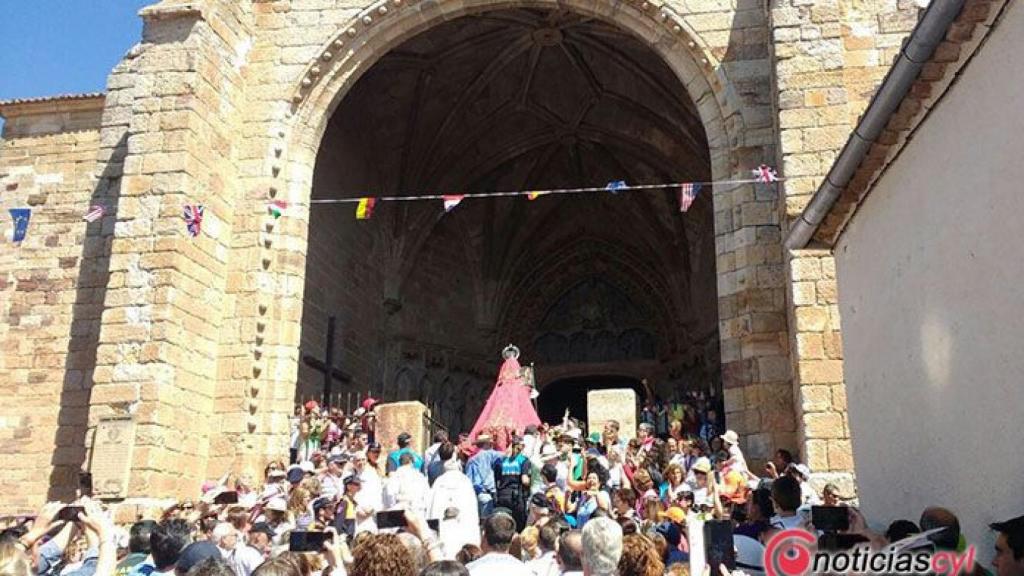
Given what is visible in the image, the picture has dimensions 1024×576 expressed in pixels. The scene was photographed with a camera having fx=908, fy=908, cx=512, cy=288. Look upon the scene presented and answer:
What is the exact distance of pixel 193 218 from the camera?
10.0m

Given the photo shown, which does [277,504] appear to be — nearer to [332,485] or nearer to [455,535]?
[332,485]

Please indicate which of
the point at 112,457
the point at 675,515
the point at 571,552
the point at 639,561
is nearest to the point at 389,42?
the point at 112,457

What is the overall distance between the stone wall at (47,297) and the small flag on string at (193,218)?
7.02ft

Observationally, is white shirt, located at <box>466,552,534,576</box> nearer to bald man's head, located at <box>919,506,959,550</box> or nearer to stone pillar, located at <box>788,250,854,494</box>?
bald man's head, located at <box>919,506,959,550</box>

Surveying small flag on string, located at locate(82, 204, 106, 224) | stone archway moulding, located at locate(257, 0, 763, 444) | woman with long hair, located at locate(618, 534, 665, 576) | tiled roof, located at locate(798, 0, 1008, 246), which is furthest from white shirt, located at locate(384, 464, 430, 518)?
small flag on string, located at locate(82, 204, 106, 224)

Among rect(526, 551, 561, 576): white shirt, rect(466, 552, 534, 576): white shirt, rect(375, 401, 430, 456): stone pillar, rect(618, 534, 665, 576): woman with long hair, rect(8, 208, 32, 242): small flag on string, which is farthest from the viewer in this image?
rect(8, 208, 32, 242): small flag on string

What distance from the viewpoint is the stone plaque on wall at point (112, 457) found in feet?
29.5

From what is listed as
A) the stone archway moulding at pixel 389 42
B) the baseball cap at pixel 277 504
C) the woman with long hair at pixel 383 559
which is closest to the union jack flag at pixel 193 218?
the stone archway moulding at pixel 389 42

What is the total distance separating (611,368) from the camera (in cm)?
1983

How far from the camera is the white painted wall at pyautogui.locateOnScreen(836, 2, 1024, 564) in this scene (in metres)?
3.96

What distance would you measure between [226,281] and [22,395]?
3.23 meters

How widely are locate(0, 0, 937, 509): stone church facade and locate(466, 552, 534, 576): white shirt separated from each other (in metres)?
5.39

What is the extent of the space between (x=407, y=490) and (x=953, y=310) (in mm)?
3842

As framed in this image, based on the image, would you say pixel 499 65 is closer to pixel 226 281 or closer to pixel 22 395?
pixel 226 281
